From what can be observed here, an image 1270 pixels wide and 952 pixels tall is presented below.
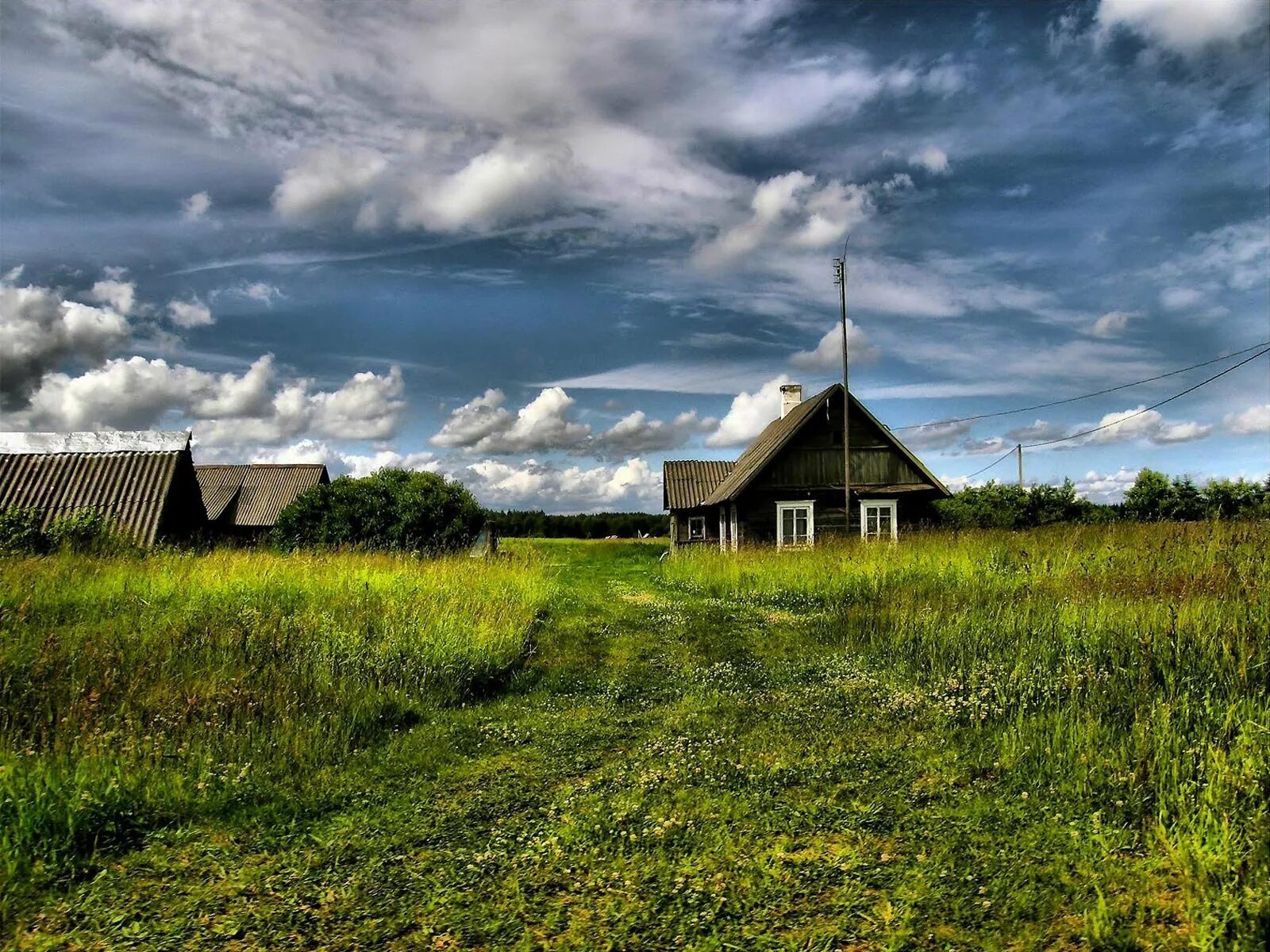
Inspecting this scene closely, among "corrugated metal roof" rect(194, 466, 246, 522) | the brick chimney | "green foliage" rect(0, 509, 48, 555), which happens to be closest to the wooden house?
the brick chimney

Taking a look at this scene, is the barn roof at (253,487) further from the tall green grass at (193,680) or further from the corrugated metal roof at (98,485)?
the tall green grass at (193,680)

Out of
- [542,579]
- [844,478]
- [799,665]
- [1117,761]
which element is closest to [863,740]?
[1117,761]

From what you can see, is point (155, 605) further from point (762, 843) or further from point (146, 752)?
point (762, 843)

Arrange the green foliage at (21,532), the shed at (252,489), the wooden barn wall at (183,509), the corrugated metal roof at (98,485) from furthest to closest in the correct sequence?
1. the shed at (252,489)
2. the wooden barn wall at (183,509)
3. the corrugated metal roof at (98,485)
4. the green foliage at (21,532)

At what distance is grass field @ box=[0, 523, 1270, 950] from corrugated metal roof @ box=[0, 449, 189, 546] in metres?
12.9

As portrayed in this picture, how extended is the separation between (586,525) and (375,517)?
198 feet

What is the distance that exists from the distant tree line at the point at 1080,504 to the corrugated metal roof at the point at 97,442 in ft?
84.0

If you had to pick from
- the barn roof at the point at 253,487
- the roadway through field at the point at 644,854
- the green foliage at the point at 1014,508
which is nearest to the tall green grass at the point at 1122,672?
the roadway through field at the point at 644,854

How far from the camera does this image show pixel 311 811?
5.32m

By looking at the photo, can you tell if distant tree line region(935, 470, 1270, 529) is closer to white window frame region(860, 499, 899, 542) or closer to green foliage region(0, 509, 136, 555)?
white window frame region(860, 499, 899, 542)

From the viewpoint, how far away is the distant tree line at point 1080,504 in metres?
26.8

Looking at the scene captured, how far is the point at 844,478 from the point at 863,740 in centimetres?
2422

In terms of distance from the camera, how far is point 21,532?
63.3ft

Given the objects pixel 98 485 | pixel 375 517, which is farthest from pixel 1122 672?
pixel 98 485
